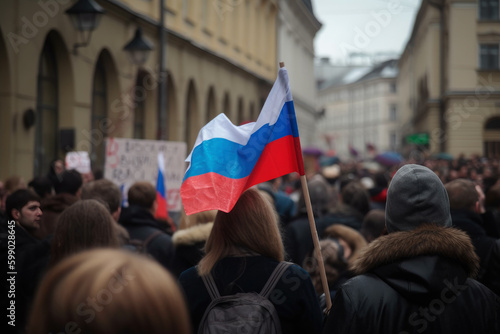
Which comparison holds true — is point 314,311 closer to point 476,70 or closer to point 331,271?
point 331,271

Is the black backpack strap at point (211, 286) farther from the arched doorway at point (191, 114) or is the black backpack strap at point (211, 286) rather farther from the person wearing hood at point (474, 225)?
the arched doorway at point (191, 114)

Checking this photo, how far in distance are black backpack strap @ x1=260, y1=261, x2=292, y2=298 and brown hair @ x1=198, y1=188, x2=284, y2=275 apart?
11cm

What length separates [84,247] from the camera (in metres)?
4.03

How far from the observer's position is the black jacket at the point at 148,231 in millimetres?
6098

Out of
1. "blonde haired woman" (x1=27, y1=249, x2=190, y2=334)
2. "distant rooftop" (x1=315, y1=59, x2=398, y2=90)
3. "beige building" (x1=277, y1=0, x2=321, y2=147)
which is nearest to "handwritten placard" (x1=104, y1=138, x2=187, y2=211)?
"blonde haired woman" (x1=27, y1=249, x2=190, y2=334)

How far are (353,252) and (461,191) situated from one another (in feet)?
3.10

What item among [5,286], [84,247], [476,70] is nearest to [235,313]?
[84,247]

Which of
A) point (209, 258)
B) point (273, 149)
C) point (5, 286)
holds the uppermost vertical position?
point (273, 149)

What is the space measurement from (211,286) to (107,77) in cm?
1489

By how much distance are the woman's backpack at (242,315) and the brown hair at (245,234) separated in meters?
0.25

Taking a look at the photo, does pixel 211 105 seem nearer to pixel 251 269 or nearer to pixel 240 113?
pixel 240 113

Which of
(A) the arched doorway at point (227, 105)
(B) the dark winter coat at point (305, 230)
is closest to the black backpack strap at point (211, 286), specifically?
(B) the dark winter coat at point (305, 230)

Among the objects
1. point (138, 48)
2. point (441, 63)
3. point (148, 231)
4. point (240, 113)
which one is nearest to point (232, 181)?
point (148, 231)

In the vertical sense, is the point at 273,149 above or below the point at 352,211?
above
